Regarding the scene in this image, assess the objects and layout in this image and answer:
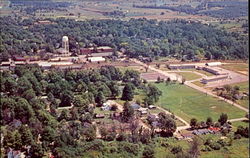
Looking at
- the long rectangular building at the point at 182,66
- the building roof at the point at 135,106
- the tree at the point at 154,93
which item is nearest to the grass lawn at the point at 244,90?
the tree at the point at 154,93

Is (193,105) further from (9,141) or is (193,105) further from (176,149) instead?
(9,141)

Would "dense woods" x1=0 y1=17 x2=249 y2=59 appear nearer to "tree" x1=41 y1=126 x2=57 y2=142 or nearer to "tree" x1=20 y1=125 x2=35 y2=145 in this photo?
"tree" x1=41 y1=126 x2=57 y2=142

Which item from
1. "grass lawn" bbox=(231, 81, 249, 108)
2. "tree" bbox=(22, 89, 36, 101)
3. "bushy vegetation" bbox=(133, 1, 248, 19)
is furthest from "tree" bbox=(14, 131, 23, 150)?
"bushy vegetation" bbox=(133, 1, 248, 19)

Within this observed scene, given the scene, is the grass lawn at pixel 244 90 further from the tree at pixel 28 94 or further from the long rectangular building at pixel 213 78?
the tree at pixel 28 94

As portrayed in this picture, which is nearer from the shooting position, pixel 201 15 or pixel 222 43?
pixel 222 43

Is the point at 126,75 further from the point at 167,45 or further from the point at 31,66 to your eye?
the point at 167,45

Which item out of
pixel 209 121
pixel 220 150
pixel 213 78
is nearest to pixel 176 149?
pixel 220 150

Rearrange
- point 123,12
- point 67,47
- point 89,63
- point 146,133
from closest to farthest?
1. point 146,133
2. point 89,63
3. point 67,47
4. point 123,12

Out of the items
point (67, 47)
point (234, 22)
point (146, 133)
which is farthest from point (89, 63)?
point (234, 22)
